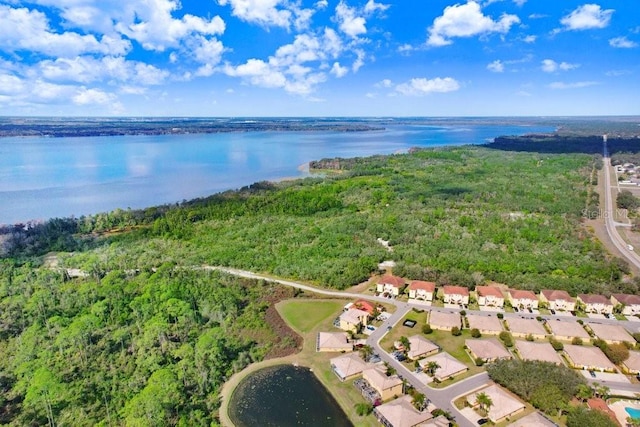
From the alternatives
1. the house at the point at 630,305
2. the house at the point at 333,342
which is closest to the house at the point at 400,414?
the house at the point at 333,342

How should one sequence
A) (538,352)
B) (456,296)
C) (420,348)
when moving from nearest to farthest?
(538,352) → (420,348) → (456,296)

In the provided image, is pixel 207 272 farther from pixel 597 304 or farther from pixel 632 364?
pixel 597 304

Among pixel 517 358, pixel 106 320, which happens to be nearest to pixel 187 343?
pixel 106 320

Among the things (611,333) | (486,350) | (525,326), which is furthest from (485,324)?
(611,333)

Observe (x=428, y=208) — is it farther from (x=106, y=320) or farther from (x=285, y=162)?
(x=285, y=162)

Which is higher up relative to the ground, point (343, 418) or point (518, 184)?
point (518, 184)

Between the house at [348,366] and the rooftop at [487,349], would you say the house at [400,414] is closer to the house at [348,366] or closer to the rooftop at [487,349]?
the house at [348,366]

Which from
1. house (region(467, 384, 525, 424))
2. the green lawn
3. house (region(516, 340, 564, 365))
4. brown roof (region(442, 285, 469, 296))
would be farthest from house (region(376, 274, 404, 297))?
house (region(467, 384, 525, 424))

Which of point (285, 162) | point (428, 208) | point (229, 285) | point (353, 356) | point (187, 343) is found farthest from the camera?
point (285, 162)
